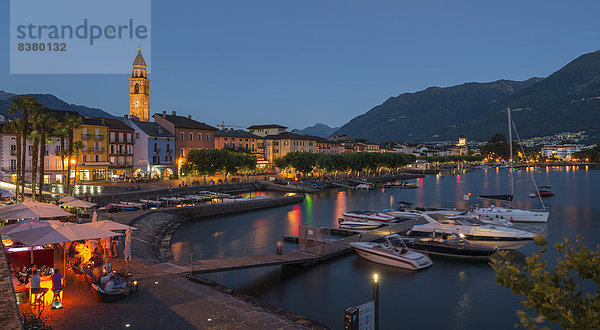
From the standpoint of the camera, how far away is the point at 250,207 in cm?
6147

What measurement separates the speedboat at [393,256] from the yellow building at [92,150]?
61169 mm

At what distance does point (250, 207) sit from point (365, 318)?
50.3 meters

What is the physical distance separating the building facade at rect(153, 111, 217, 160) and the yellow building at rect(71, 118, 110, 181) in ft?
54.9

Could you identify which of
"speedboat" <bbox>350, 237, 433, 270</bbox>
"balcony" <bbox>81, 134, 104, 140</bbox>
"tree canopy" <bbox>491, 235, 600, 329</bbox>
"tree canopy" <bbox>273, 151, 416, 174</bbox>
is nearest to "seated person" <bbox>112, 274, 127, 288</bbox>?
"tree canopy" <bbox>491, 235, 600, 329</bbox>

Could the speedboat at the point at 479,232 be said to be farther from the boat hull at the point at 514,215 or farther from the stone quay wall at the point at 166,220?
the stone quay wall at the point at 166,220

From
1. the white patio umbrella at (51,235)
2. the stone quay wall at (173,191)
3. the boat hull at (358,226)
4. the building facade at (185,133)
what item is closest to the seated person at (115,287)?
the white patio umbrella at (51,235)

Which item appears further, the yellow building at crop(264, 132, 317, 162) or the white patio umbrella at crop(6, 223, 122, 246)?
the yellow building at crop(264, 132, 317, 162)

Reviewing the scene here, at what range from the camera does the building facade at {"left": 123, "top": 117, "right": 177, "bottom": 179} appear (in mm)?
82688

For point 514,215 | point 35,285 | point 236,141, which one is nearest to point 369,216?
point 514,215

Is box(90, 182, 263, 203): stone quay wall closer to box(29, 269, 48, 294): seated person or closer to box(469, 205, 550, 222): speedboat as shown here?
box(29, 269, 48, 294): seated person

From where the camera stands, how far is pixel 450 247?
1223 inches

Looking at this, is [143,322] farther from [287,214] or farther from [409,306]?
[287,214]

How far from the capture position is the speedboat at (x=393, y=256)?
27547 mm

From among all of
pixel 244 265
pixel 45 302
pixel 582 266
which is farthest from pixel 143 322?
pixel 582 266
